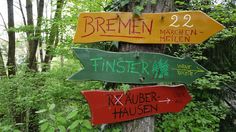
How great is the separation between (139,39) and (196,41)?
493 mm

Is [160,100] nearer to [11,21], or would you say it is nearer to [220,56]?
[220,56]

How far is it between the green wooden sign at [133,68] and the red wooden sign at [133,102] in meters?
0.10

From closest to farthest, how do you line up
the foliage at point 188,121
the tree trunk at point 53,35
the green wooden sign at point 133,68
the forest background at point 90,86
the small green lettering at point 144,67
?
the green wooden sign at point 133,68
the small green lettering at point 144,67
the forest background at point 90,86
the foliage at point 188,121
the tree trunk at point 53,35

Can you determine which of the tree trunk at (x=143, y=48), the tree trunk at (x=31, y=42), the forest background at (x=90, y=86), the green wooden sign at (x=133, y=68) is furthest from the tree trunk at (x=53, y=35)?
the green wooden sign at (x=133, y=68)

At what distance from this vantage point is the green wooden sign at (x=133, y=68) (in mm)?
2186

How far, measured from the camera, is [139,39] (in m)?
2.31

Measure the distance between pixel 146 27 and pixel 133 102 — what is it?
2.06 feet

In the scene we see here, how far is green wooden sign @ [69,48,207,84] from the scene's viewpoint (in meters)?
2.19

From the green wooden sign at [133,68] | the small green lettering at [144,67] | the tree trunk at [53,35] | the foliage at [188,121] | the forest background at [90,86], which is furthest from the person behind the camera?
the tree trunk at [53,35]

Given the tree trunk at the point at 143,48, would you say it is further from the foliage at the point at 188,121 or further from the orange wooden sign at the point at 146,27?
the foliage at the point at 188,121

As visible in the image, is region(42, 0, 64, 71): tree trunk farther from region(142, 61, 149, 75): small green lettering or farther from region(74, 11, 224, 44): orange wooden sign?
region(142, 61, 149, 75): small green lettering

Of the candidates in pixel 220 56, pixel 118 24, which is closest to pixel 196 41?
pixel 118 24

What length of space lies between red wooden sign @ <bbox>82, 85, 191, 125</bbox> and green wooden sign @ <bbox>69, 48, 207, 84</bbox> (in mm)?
97

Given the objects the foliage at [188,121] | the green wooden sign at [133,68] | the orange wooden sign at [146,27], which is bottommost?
A: the foliage at [188,121]
